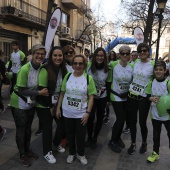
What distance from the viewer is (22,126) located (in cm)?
337

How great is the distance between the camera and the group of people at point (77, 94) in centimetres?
329

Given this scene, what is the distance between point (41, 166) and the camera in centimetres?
340

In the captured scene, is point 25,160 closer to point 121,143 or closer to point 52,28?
point 121,143

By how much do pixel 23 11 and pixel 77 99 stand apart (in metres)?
13.9

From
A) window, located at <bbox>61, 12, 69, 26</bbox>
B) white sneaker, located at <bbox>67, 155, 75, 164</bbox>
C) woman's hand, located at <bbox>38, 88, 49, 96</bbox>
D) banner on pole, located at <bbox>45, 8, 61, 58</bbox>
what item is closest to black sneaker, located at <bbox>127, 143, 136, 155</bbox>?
white sneaker, located at <bbox>67, 155, 75, 164</bbox>

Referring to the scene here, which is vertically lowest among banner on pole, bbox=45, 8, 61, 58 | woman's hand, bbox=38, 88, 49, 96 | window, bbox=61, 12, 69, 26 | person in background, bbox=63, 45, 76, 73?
woman's hand, bbox=38, 88, 49, 96

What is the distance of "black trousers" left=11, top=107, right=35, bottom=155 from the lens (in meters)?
3.32

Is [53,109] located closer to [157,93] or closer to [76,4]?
[157,93]

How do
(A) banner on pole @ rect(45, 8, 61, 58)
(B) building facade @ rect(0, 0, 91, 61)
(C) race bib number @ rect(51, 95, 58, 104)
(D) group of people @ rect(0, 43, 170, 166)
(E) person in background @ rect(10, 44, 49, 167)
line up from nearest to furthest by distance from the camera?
1. (E) person in background @ rect(10, 44, 49, 167)
2. (D) group of people @ rect(0, 43, 170, 166)
3. (C) race bib number @ rect(51, 95, 58, 104)
4. (A) banner on pole @ rect(45, 8, 61, 58)
5. (B) building facade @ rect(0, 0, 91, 61)

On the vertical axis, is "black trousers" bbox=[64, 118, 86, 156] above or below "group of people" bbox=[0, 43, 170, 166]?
below

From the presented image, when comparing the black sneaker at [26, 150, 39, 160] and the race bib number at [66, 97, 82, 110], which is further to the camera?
the black sneaker at [26, 150, 39, 160]

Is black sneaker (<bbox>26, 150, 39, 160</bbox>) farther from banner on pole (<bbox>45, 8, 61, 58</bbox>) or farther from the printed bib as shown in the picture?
banner on pole (<bbox>45, 8, 61, 58</bbox>)

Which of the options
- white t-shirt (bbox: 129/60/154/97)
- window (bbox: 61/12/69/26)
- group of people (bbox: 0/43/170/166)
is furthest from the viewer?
window (bbox: 61/12/69/26)

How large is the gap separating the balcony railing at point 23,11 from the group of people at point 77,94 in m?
11.6
